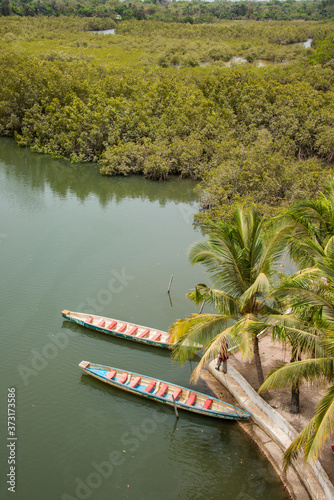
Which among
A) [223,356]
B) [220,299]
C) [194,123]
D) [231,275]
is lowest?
[223,356]

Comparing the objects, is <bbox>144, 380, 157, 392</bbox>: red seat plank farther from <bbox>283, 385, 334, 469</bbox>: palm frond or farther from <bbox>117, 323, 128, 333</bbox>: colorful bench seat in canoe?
<bbox>283, 385, 334, 469</bbox>: palm frond

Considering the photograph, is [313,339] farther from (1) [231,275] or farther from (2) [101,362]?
(2) [101,362]

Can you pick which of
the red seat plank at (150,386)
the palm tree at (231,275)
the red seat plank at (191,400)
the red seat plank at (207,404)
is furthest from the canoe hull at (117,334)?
the palm tree at (231,275)

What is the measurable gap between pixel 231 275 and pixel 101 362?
6.84m

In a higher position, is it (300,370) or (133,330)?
(300,370)

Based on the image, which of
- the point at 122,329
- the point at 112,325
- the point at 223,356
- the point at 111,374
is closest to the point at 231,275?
the point at 223,356

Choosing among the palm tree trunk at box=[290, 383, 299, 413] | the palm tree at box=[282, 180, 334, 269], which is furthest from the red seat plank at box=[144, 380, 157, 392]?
the palm tree at box=[282, 180, 334, 269]

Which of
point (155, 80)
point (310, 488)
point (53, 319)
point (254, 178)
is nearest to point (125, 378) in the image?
point (53, 319)

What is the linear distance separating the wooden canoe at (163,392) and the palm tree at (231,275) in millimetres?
2596

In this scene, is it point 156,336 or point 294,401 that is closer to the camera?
point 294,401

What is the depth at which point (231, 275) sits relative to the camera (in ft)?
42.3

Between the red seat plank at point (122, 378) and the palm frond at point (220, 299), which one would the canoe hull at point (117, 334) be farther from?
the palm frond at point (220, 299)

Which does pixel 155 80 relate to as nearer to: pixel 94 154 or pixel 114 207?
pixel 94 154

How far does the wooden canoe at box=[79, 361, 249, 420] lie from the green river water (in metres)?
0.43
